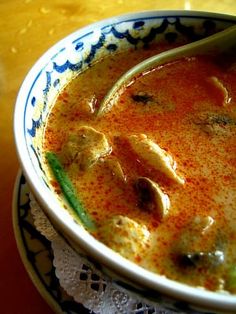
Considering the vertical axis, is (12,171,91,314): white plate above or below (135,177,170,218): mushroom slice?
below

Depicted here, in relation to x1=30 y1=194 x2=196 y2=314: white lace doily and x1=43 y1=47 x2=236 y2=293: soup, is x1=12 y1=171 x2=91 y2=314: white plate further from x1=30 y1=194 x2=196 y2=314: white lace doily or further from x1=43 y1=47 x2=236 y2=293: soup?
x1=43 y1=47 x2=236 y2=293: soup

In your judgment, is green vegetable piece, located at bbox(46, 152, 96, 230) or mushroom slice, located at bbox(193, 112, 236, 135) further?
mushroom slice, located at bbox(193, 112, 236, 135)

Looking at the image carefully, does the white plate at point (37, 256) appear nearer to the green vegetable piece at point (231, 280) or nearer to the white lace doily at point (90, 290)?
the white lace doily at point (90, 290)

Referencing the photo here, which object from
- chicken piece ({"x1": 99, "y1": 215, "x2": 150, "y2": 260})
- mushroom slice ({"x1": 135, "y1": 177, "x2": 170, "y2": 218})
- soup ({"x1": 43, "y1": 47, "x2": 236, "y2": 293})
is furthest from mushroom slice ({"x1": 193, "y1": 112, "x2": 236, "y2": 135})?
chicken piece ({"x1": 99, "y1": 215, "x2": 150, "y2": 260})

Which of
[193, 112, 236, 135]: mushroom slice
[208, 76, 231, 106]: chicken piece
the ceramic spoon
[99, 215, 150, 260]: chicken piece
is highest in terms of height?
the ceramic spoon

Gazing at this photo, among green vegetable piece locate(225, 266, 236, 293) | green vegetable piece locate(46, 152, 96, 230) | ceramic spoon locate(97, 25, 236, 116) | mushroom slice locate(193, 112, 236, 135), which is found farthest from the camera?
ceramic spoon locate(97, 25, 236, 116)

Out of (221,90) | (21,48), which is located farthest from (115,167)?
(21,48)

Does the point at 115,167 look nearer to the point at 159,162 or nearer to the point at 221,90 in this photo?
the point at 159,162
